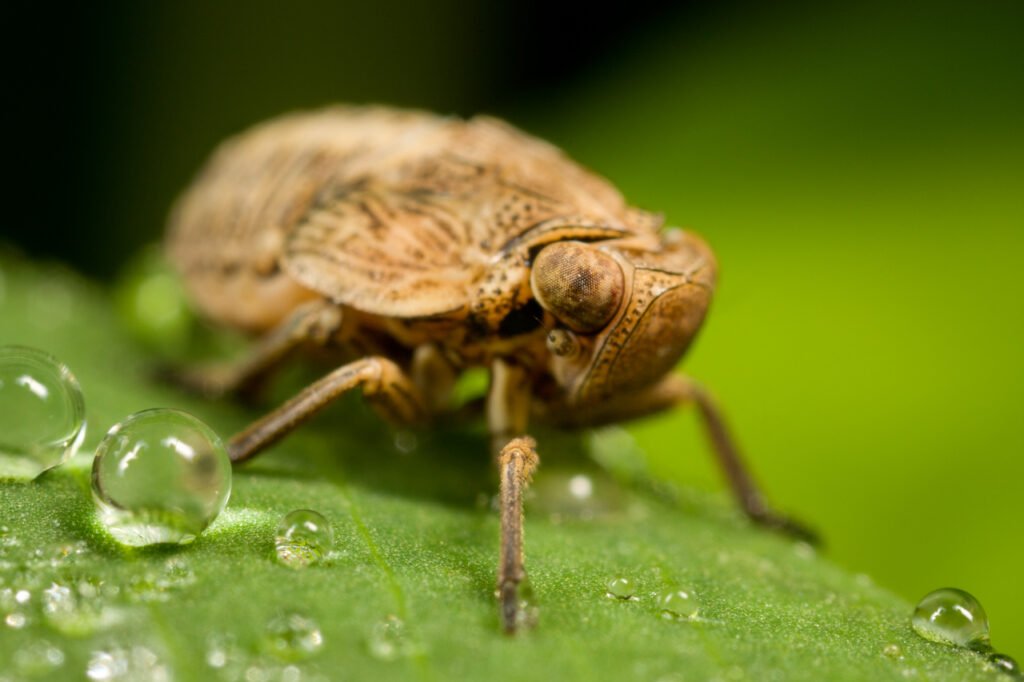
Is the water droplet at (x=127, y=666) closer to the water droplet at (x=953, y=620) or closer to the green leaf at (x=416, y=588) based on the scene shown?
the green leaf at (x=416, y=588)

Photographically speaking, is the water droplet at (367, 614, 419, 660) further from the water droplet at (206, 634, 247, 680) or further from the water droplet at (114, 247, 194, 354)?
the water droplet at (114, 247, 194, 354)

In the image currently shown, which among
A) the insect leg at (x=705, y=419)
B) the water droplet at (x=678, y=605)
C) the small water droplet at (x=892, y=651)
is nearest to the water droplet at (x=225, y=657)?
the water droplet at (x=678, y=605)

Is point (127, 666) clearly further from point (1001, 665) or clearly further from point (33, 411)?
point (1001, 665)

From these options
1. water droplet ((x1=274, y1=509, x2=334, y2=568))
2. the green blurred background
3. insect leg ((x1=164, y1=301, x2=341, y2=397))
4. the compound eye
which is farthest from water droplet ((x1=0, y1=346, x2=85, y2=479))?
the green blurred background

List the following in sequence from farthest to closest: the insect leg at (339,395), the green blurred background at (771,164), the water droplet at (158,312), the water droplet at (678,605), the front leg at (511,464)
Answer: the water droplet at (158,312) < the green blurred background at (771,164) < the insect leg at (339,395) < the water droplet at (678,605) < the front leg at (511,464)

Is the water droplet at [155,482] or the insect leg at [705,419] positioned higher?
the water droplet at [155,482]

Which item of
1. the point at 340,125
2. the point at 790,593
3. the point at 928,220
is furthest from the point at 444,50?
the point at 790,593

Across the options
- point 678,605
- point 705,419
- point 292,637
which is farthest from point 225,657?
point 705,419
